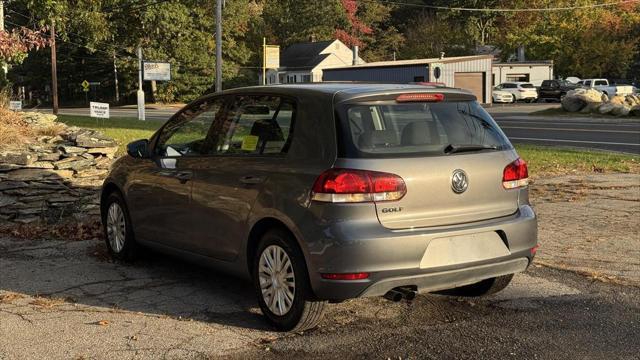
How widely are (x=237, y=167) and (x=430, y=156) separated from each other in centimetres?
143

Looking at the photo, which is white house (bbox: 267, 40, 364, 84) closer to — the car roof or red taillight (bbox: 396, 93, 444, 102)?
the car roof

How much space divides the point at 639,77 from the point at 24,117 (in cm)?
6919

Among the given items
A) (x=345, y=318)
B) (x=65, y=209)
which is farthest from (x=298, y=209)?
(x=65, y=209)

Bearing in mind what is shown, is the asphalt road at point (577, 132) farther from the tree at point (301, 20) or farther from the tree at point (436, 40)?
the tree at point (301, 20)

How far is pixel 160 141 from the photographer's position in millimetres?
6156

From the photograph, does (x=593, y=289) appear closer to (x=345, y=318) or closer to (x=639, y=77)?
(x=345, y=318)

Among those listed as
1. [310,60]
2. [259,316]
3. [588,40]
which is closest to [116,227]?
[259,316]

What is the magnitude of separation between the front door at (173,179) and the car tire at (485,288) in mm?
2200

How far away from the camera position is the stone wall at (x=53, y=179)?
376 inches

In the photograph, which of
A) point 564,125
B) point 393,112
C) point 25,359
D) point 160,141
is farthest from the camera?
point 564,125

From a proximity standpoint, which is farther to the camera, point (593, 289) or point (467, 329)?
point (593, 289)

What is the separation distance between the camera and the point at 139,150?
6270mm

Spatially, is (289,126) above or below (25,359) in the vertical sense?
above

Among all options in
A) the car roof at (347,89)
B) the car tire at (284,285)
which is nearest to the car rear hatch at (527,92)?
the car roof at (347,89)
